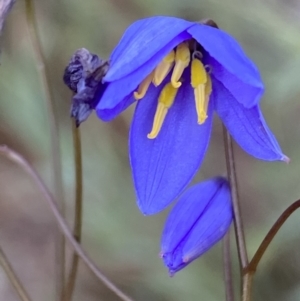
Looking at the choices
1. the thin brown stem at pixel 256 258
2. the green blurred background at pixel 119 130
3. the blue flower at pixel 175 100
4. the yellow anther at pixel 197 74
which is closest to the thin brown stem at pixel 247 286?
the thin brown stem at pixel 256 258

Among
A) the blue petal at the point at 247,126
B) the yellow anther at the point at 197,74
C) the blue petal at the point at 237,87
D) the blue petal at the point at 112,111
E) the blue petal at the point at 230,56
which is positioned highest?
the blue petal at the point at 230,56

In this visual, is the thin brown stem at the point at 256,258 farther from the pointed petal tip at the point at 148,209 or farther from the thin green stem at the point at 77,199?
the thin green stem at the point at 77,199

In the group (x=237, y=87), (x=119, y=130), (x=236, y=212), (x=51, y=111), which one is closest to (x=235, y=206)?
(x=236, y=212)

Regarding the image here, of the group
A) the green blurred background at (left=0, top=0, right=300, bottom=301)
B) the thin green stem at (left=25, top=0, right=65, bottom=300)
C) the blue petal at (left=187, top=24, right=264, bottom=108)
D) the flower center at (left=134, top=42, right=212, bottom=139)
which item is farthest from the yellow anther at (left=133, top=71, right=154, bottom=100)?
the green blurred background at (left=0, top=0, right=300, bottom=301)

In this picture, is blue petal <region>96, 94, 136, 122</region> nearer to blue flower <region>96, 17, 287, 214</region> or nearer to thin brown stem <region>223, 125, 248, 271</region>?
blue flower <region>96, 17, 287, 214</region>

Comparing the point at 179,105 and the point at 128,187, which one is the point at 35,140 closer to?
the point at 128,187

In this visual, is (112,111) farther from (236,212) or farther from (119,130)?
(119,130)
